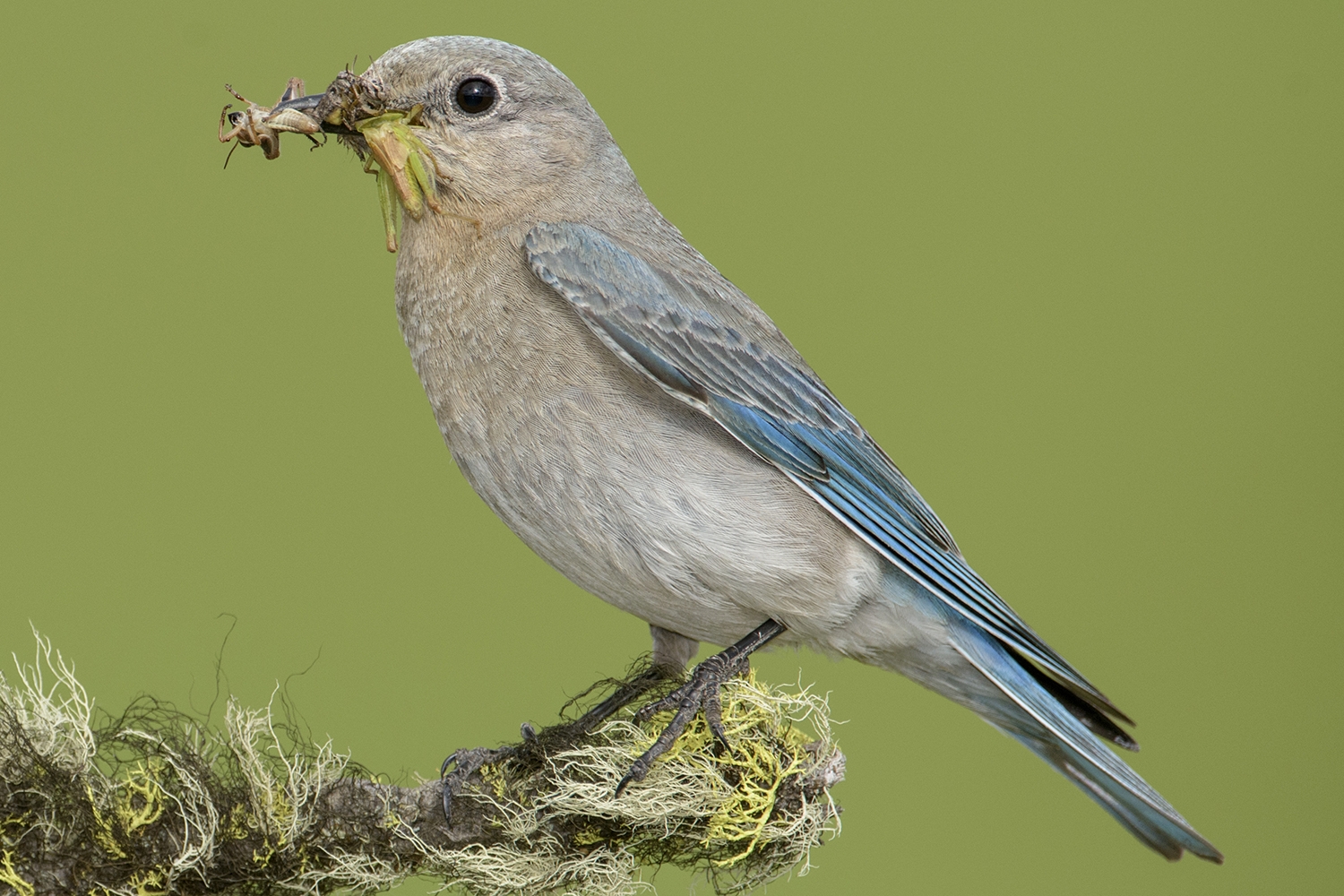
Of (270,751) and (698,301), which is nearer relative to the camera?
(270,751)

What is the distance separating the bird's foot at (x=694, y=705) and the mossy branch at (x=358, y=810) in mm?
31

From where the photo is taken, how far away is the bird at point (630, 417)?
2.97 m

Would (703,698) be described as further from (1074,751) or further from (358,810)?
(1074,751)

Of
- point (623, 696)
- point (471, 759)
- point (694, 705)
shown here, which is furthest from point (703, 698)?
point (471, 759)

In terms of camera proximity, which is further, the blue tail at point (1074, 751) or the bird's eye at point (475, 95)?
the blue tail at point (1074, 751)

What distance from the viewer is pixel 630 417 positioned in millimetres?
2984

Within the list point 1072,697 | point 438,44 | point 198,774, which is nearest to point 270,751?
point 198,774

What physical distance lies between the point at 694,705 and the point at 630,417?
26.0 inches

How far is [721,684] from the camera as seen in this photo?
9.85ft

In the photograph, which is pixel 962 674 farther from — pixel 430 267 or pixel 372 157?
pixel 372 157

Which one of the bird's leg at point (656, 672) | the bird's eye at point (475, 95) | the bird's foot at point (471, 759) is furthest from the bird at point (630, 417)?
the bird's foot at point (471, 759)

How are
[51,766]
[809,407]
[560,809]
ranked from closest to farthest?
[51,766] → [560,809] → [809,407]

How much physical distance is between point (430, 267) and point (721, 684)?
3.89 feet

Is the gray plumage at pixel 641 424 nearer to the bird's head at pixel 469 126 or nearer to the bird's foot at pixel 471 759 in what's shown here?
the bird's head at pixel 469 126
